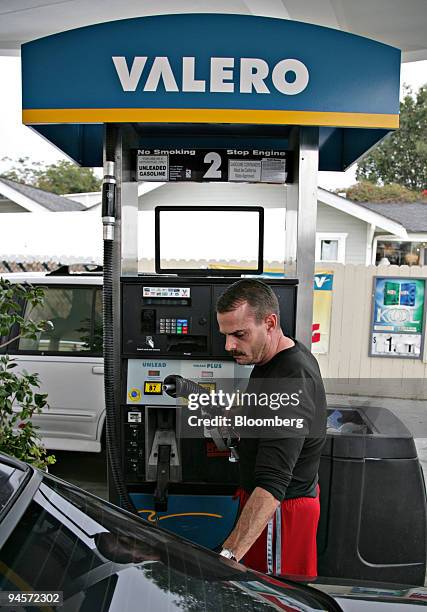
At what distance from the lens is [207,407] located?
3420 millimetres

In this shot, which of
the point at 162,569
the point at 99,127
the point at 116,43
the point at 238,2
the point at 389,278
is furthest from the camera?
the point at 389,278

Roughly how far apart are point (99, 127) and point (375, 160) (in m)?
Result: 48.6

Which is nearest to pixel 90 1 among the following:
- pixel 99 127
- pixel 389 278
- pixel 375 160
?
pixel 99 127

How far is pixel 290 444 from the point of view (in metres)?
2.35

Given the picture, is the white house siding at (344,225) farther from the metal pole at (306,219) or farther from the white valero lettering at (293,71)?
the white valero lettering at (293,71)

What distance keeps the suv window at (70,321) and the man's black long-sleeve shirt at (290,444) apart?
11.0ft

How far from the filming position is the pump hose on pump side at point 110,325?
133 inches

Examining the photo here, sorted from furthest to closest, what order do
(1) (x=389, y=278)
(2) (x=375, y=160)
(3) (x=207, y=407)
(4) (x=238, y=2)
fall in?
1. (2) (x=375, y=160)
2. (1) (x=389, y=278)
3. (4) (x=238, y=2)
4. (3) (x=207, y=407)

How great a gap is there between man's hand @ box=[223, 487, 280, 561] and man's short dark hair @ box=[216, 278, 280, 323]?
0.66m

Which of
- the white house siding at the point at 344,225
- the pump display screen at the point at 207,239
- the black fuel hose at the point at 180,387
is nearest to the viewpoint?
the black fuel hose at the point at 180,387

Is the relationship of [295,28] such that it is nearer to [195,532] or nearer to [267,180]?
[267,180]

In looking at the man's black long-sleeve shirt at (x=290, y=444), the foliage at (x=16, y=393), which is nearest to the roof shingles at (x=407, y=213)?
the foliage at (x=16, y=393)

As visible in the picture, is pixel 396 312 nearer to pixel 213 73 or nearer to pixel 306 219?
pixel 306 219

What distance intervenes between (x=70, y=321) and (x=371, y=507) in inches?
135
